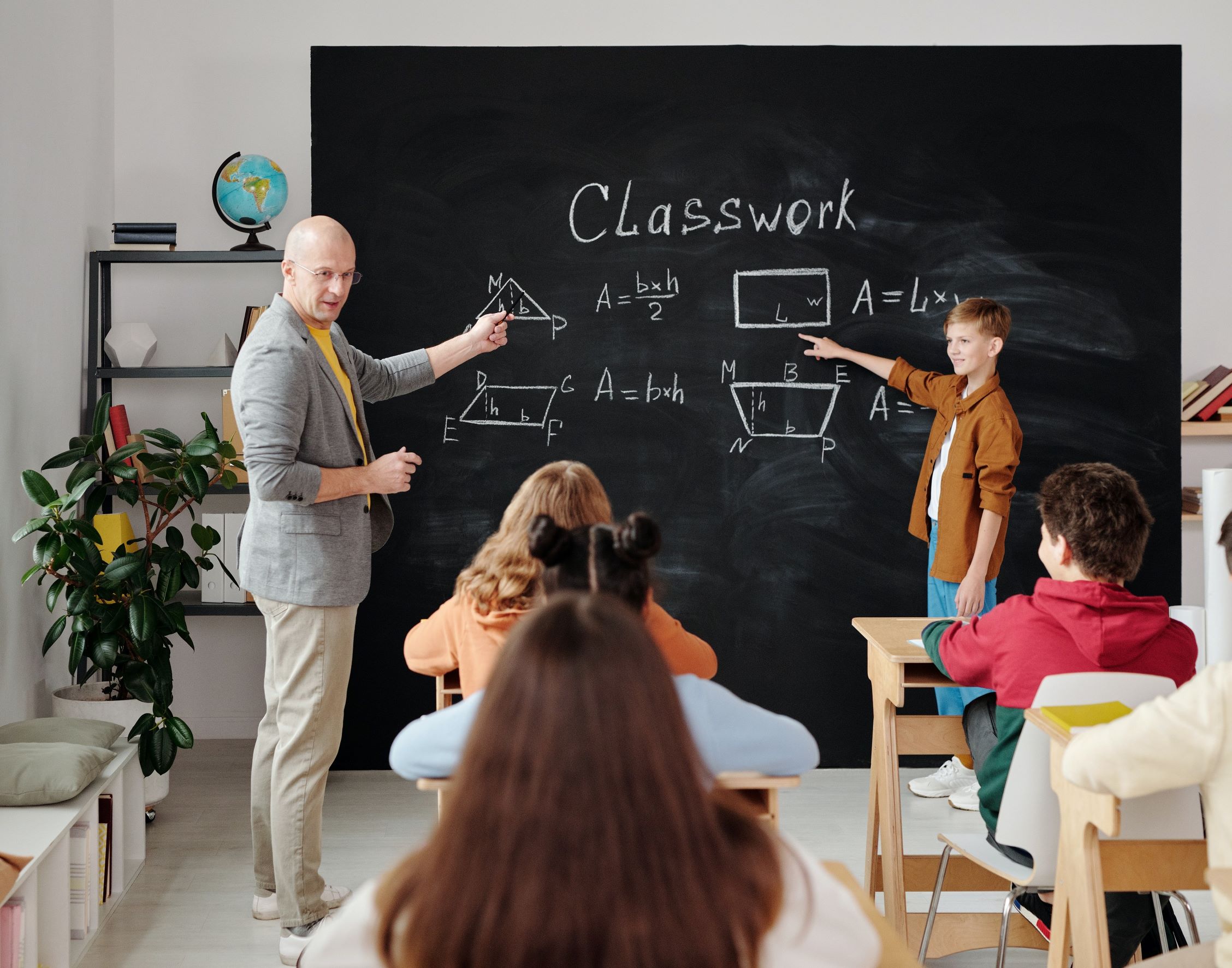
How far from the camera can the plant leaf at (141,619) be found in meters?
3.06

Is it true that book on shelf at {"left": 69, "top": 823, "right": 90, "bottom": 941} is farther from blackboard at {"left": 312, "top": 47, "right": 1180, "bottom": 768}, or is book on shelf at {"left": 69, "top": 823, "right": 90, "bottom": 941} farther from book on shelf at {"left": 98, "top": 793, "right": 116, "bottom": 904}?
blackboard at {"left": 312, "top": 47, "right": 1180, "bottom": 768}

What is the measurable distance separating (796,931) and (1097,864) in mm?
1054

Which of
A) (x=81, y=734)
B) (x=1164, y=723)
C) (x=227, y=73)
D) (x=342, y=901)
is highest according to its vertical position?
(x=227, y=73)

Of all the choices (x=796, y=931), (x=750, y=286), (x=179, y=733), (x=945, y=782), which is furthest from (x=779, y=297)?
(x=796, y=931)

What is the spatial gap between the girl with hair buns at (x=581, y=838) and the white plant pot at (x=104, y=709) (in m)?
2.72

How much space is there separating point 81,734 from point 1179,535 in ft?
12.0

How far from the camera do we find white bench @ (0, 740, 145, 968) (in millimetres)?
2248

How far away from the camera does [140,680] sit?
10.3 ft

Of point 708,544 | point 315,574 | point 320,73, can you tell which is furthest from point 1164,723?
point 320,73

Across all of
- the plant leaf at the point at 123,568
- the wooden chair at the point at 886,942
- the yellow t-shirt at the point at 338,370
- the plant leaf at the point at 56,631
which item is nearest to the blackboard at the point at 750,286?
the plant leaf at the point at 123,568

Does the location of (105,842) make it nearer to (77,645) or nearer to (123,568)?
(77,645)

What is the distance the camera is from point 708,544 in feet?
12.7

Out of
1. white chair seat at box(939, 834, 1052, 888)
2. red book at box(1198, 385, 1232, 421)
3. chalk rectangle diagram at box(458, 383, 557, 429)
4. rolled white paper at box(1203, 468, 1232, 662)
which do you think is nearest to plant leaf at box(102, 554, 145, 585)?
chalk rectangle diagram at box(458, 383, 557, 429)

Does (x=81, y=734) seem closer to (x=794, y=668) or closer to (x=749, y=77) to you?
(x=794, y=668)
